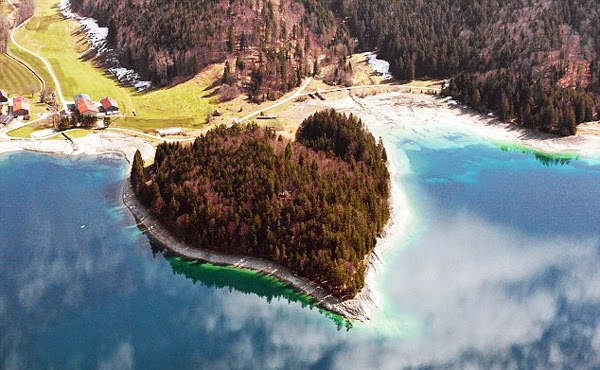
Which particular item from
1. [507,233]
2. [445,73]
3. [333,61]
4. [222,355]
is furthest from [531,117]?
[222,355]

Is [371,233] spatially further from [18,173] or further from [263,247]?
[18,173]

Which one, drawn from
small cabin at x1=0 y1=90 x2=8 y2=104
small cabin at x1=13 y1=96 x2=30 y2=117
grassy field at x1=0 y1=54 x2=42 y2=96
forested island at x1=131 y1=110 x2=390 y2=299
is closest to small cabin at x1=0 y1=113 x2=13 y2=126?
small cabin at x1=13 y1=96 x2=30 y2=117

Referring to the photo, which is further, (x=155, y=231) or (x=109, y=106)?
(x=109, y=106)

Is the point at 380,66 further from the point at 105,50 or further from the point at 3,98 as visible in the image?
the point at 3,98

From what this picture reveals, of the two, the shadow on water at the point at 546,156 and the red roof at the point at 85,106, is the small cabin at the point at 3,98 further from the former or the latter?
the shadow on water at the point at 546,156

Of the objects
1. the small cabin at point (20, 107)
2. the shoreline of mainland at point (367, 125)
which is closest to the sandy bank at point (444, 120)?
the shoreline of mainland at point (367, 125)

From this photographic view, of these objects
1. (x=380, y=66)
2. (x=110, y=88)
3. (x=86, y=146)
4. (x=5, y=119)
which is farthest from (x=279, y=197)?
(x=380, y=66)
